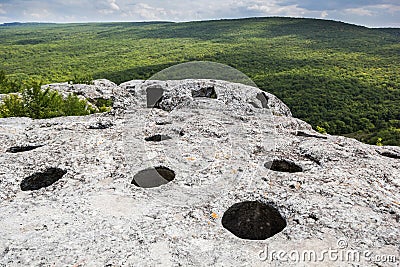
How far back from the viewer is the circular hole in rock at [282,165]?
945 cm

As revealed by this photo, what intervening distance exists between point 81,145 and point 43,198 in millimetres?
2880

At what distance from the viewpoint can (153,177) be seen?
8.91 meters

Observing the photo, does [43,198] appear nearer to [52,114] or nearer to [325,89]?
[52,114]

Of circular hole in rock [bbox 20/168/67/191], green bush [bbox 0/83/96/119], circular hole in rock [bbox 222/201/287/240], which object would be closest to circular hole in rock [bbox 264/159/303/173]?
circular hole in rock [bbox 222/201/287/240]

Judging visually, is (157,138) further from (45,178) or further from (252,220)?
(252,220)

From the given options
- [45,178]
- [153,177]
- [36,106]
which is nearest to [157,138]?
[153,177]

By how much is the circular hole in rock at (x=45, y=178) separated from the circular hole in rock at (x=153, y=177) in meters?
2.16

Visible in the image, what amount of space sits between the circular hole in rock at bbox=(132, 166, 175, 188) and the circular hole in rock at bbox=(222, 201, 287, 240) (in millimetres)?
2154

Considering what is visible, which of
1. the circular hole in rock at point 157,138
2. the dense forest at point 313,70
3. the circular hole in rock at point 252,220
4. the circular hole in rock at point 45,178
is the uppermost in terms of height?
→ the circular hole in rock at point 157,138

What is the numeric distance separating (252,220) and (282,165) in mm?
2278

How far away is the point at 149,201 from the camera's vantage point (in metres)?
7.41

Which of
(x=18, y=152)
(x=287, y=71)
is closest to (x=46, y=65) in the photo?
(x=287, y=71)

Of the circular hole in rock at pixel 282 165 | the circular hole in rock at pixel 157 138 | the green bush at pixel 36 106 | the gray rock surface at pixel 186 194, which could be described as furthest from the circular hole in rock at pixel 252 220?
the green bush at pixel 36 106

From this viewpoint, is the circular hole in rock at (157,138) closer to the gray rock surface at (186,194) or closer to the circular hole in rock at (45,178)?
the gray rock surface at (186,194)
